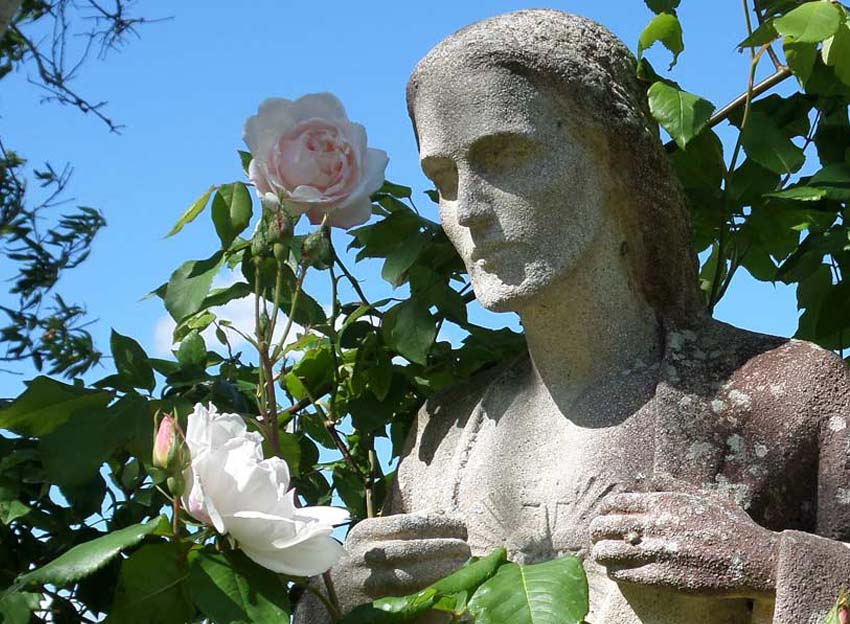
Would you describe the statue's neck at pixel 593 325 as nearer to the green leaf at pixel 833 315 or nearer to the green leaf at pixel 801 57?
the green leaf at pixel 801 57

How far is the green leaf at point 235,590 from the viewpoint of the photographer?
224 cm

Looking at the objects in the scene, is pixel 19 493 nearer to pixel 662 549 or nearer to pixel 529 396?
pixel 529 396

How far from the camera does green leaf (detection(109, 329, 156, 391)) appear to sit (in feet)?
10.3

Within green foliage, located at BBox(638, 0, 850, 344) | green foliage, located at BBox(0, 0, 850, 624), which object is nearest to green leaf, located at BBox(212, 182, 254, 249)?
green foliage, located at BBox(0, 0, 850, 624)

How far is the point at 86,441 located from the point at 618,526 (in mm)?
983

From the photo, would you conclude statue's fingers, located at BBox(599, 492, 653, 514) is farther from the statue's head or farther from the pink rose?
the pink rose

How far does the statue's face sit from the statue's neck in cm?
3

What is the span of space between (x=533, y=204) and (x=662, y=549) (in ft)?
2.02

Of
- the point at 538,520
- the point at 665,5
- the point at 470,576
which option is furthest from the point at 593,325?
the point at 665,5

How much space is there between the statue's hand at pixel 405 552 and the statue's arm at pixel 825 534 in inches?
20.2

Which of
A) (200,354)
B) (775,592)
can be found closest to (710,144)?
(200,354)

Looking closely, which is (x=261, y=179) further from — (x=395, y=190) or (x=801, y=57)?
(x=801, y=57)

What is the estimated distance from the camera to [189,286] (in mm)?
3184

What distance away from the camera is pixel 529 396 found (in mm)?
2920
